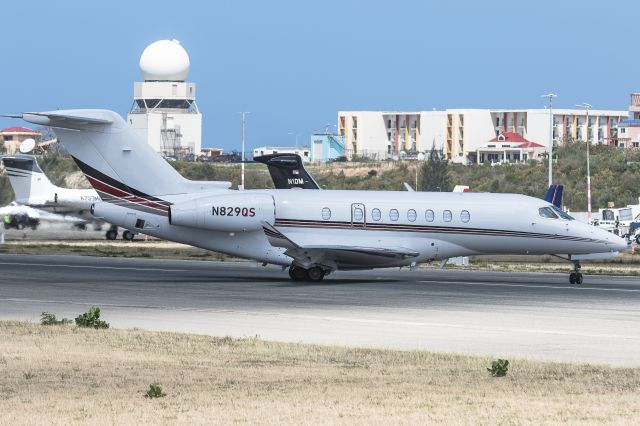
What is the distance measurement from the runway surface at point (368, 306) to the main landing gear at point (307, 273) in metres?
0.37

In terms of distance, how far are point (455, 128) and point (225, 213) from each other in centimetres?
12153

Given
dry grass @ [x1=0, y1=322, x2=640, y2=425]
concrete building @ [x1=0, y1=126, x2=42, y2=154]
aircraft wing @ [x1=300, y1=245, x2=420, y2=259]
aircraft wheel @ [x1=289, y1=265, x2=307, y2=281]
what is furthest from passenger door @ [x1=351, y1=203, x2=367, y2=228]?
concrete building @ [x1=0, y1=126, x2=42, y2=154]

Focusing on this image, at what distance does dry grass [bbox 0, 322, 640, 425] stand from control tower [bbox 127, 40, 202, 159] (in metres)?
119

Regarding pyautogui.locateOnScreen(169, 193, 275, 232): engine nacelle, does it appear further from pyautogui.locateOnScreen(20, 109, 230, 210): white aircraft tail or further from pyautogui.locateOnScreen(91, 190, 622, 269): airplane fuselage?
pyautogui.locateOnScreen(20, 109, 230, 210): white aircraft tail

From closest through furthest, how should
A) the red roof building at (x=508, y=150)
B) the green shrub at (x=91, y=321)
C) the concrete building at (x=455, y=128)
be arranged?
the green shrub at (x=91, y=321) → the red roof building at (x=508, y=150) → the concrete building at (x=455, y=128)

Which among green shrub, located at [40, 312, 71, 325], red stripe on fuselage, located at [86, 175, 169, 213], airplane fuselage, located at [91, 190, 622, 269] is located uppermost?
red stripe on fuselage, located at [86, 175, 169, 213]

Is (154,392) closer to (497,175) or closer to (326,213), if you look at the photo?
(326,213)

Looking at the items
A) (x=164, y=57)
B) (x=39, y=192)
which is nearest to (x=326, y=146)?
(x=164, y=57)

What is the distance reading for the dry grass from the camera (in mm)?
13750

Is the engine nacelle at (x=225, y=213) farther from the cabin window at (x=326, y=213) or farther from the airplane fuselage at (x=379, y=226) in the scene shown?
the cabin window at (x=326, y=213)

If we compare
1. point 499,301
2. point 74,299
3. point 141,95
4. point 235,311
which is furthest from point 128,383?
point 141,95

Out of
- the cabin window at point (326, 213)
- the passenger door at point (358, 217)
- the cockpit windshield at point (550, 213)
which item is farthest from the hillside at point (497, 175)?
the cabin window at point (326, 213)

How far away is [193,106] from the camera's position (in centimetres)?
15262

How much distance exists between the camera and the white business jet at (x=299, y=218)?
37.0m
